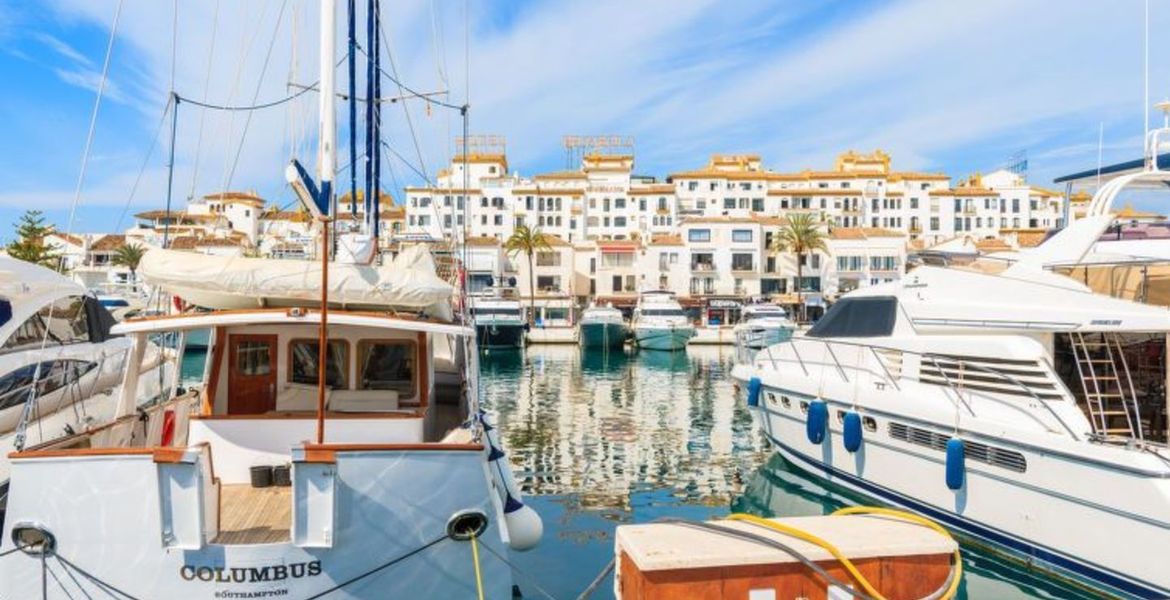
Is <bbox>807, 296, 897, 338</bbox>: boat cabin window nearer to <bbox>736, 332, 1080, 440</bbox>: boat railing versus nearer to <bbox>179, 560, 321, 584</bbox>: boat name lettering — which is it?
<bbox>736, 332, 1080, 440</bbox>: boat railing

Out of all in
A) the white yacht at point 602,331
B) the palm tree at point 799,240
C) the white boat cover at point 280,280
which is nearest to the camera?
the white boat cover at point 280,280

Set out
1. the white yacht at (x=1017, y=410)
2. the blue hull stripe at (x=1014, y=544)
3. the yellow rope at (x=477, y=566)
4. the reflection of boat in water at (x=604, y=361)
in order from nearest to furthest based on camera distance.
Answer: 1. the yellow rope at (x=477, y=566)
2. the blue hull stripe at (x=1014, y=544)
3. the white yacht at (x=1017, y=410)
4. the reflection of boat in water at (x=604, y=361)

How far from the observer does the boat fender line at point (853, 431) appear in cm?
1160

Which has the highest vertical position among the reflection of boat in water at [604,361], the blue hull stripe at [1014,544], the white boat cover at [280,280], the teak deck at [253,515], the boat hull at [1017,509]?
the white boat cover at [280,280]

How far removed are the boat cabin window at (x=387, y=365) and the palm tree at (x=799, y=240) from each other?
5608 centimetres

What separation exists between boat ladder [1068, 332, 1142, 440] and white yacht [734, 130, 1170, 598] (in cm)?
3

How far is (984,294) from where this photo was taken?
1093cm

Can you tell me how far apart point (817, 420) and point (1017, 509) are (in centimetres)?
366

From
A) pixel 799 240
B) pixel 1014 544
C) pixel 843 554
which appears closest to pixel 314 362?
pixel 843 554

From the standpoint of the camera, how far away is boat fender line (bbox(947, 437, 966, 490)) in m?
9.60

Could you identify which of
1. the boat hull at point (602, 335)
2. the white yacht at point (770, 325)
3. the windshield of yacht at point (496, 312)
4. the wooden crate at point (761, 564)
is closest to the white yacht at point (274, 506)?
the wooden crate at point (761, 564)

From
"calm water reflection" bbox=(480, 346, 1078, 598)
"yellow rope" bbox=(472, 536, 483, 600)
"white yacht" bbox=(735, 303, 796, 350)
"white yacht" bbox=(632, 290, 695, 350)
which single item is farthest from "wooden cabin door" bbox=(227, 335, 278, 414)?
"white yacht" bbox=(632, 290, 695, 350)

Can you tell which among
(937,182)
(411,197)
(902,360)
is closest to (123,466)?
(902,360)

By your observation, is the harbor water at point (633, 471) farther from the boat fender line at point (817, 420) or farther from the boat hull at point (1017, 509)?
the boat fender line at point (817, 420)
